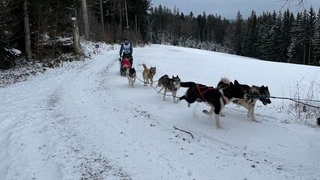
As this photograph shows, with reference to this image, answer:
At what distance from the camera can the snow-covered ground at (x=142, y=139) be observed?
5719 millimetres

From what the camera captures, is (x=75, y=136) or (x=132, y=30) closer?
(x=75, y=136)

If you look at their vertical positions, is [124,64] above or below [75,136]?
above

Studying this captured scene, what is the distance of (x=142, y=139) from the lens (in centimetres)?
721

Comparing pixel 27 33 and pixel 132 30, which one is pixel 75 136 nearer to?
pixel 27 33

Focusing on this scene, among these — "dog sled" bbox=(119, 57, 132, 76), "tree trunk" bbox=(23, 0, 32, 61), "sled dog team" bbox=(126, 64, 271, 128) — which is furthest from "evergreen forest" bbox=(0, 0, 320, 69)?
"dog sled" bbox=(119, 57, 132, 76)

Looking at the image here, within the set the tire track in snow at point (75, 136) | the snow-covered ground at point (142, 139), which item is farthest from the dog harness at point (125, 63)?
the snow-covered ground at point (142, 139)

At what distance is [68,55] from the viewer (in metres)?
24.7

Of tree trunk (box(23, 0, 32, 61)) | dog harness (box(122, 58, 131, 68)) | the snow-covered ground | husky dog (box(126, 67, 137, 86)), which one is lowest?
the snow-covered ground

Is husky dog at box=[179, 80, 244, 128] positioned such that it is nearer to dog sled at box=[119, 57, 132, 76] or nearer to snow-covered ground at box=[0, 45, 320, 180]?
snow-covered ground at box=[0, 45, 320, 180]

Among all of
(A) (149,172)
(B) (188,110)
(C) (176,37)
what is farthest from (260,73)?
(C) (176,37)

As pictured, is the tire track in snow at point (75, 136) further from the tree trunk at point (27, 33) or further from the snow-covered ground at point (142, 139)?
the tree trunk at point (27, 33)

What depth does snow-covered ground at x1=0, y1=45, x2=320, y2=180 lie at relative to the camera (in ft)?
18.8

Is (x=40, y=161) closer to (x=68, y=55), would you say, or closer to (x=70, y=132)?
(x=70, y=132)

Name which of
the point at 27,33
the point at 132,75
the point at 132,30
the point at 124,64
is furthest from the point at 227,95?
the point at 132,30
